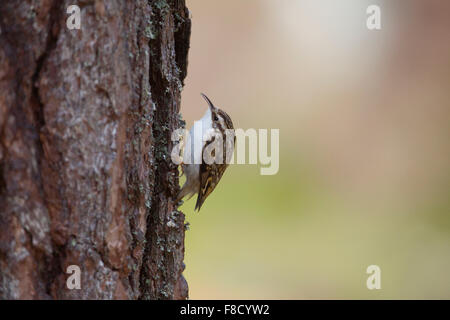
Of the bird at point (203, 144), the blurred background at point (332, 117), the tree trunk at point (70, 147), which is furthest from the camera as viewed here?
the blurred background at point (332, 117)

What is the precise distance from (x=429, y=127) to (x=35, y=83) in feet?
18.9

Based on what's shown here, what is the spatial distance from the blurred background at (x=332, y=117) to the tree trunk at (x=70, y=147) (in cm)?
408

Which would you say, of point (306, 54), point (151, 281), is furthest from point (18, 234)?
point (306, 54)

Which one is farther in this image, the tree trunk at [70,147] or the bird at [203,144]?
the bird at [203,144]

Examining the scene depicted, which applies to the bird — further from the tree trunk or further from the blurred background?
the blurred background

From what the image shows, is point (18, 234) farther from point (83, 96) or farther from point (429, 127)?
point (429, 127)

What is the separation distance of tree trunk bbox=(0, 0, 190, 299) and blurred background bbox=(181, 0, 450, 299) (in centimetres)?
408

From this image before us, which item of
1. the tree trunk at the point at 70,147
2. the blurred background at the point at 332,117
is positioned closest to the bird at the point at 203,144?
the tree trunk at the point at 70,147

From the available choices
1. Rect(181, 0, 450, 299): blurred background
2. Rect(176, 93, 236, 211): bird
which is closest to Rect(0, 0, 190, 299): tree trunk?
Rect(176, 93, 236, 211): bird

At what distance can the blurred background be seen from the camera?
5906 millimetres

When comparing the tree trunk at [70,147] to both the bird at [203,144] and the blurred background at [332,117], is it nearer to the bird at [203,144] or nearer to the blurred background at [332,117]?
the bird at [203,144]

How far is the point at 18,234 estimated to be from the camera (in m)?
1.45

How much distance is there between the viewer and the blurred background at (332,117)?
5.91 metres
